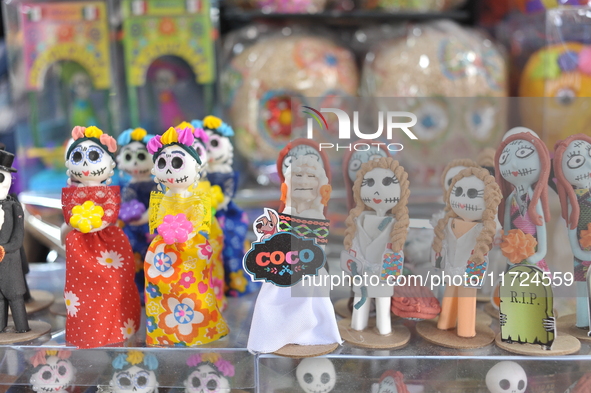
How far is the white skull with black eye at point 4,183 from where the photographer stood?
116 cm

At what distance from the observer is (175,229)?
3.72ft

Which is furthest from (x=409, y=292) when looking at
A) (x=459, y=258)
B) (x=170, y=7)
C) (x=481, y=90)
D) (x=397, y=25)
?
(x=170, y=7)

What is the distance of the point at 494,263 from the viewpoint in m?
1.22

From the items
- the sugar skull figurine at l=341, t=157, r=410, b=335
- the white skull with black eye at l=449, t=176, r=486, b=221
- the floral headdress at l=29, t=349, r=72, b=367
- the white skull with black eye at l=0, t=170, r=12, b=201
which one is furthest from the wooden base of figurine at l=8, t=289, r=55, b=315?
the white skull with black eye at l=449, t=176, r=486, b=221

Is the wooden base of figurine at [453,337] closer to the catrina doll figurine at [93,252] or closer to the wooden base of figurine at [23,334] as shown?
the catrina doll figurine at [93,252]

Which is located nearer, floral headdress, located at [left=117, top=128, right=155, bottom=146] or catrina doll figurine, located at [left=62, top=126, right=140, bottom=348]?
catrina doll figurine, located at [left=62, top=126, right=140, bottom=348]

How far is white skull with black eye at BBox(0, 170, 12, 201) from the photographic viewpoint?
3.81 ft

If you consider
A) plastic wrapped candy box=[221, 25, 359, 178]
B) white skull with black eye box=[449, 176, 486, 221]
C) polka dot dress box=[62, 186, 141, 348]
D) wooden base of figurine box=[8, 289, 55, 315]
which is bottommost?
wooden base of figurine box=[8, 289, 55, 315]

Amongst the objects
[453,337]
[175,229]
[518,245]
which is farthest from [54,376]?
[518,245]

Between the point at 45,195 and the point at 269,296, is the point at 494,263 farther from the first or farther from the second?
the point at 45,195

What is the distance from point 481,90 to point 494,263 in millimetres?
821

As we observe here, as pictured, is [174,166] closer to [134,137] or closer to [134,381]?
[134,137]

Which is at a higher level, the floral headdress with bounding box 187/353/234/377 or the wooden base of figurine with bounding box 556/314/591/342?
the wooden base of figurine with bounding box 556/314/591/342

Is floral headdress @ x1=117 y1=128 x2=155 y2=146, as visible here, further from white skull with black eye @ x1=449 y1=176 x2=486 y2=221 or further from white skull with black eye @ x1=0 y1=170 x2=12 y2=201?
white skull with black eye @ x1=449 y1=176 x2=486 y2=221
